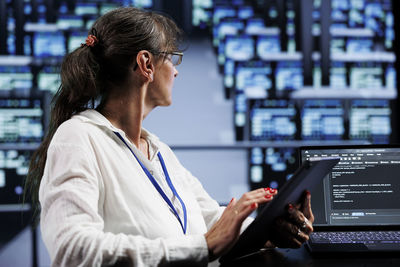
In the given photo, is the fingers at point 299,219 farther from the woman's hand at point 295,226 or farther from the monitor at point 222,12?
the monitor at point 222,12

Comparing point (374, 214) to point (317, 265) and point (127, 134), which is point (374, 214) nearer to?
→ point (317, 265)

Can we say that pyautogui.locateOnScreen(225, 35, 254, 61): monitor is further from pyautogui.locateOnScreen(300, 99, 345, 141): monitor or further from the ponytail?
the ponytail

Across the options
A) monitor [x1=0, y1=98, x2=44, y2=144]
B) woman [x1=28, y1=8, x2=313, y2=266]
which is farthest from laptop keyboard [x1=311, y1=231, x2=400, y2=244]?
monitor [x1=0, y1=98, x2=44, y2=144]

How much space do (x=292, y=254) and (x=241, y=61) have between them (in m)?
1.63

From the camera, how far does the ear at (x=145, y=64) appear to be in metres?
1.26

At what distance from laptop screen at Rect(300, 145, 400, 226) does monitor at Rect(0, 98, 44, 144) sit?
179 centimetres

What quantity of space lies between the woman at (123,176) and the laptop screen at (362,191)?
→ 21 cm

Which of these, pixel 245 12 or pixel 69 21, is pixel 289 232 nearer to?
pixel 245 12

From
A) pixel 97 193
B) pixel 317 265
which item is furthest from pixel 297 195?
pixel 97 193

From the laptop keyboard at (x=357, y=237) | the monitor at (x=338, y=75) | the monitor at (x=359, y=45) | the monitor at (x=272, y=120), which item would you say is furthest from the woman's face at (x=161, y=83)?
the monitor at (x=359, y=45)

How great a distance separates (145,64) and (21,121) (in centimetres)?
160

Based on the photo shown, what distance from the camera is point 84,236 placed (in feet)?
3.06

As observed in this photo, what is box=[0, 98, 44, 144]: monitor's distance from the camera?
8.52 feet

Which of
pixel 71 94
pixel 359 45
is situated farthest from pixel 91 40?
pixel 359 45
